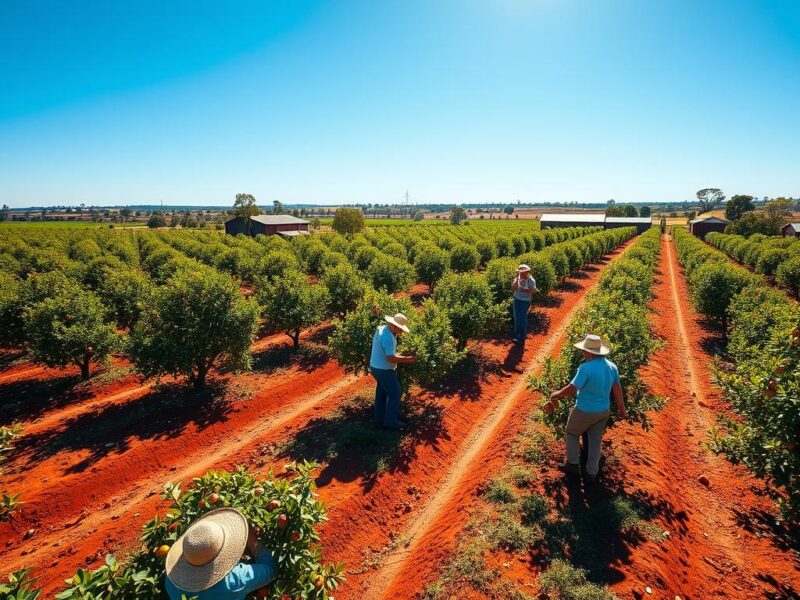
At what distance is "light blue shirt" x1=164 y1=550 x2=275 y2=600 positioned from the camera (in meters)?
3.38

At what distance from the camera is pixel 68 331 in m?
11.8

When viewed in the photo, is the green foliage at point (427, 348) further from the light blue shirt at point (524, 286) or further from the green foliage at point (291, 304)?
the green foliage at point (291, 304)

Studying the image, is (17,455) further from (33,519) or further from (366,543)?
(366,543)

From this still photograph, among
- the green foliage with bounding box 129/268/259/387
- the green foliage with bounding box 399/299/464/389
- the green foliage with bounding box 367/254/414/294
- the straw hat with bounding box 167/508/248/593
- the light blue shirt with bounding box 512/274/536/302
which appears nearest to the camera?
the straw hat with bounding box 167/508/248/593

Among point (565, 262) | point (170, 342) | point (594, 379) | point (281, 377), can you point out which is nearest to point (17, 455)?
point (170, 342)

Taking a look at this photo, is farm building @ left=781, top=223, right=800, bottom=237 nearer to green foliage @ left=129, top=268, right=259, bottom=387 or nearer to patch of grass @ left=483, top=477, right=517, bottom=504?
patch of grass @ left=483, top=477, right=517, bottom=504

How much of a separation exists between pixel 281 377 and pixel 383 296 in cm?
508

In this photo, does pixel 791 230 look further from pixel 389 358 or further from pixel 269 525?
pixel 269 525

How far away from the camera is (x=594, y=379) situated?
6387mm

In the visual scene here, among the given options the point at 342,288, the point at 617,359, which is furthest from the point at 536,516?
A: the point at 342,288

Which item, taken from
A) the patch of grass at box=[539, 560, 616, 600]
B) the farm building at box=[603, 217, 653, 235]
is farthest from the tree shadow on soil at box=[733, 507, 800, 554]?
the farm building at box=[603, 217, 653, 235]

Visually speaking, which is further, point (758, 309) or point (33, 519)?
point (758, 309)

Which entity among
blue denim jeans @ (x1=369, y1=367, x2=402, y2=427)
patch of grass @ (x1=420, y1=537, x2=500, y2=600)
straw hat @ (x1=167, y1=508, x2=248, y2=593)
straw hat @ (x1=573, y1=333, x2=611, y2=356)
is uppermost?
straw hat @ (x1=573, y1=333, x2=611, y2=356)

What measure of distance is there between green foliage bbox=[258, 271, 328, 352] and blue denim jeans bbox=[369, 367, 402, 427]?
6.84 m
